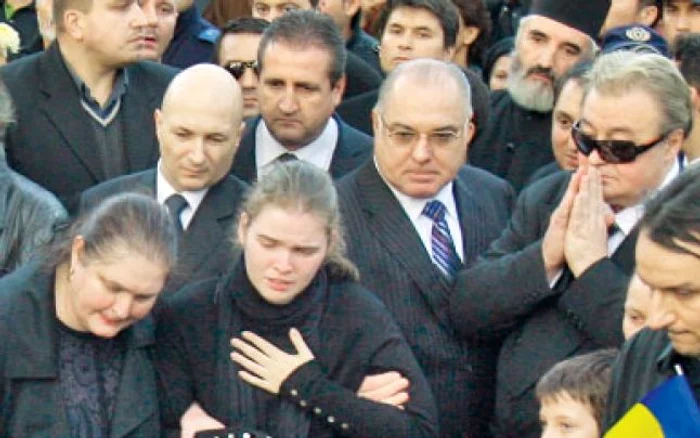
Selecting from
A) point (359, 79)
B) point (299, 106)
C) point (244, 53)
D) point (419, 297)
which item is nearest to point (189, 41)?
point (244, 53)

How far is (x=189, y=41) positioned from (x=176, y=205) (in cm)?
251

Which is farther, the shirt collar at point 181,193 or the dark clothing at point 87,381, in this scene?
the shirt collar at point 181,193

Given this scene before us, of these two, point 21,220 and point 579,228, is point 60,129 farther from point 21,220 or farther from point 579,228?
point 579,228

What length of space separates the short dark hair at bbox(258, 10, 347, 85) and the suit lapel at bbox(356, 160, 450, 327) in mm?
944

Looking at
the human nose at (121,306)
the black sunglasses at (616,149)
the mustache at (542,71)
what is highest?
the black sunglasses at (616,149)

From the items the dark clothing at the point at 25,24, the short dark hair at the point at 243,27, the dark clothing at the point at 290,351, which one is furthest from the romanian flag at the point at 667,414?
the dark clothing at the point at 25,24

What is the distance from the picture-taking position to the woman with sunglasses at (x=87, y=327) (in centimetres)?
509

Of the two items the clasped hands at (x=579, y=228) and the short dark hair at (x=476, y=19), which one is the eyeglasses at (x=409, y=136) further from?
the short dark hair at (x=476, y=19)

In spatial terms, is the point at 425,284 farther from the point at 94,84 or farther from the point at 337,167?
the point at 94,84

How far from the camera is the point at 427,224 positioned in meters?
5.88

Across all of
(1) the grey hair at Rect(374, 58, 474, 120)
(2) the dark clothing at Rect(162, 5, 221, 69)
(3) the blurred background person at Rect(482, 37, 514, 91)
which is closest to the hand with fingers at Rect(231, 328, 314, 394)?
(1) the grey hair at Rect(374, 58, 474, 120)

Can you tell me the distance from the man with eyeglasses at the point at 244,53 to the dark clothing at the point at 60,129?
70cm

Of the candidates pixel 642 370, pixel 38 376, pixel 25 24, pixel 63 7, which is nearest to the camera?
pixel 642 370

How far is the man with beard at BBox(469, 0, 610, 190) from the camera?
7.21 metres
